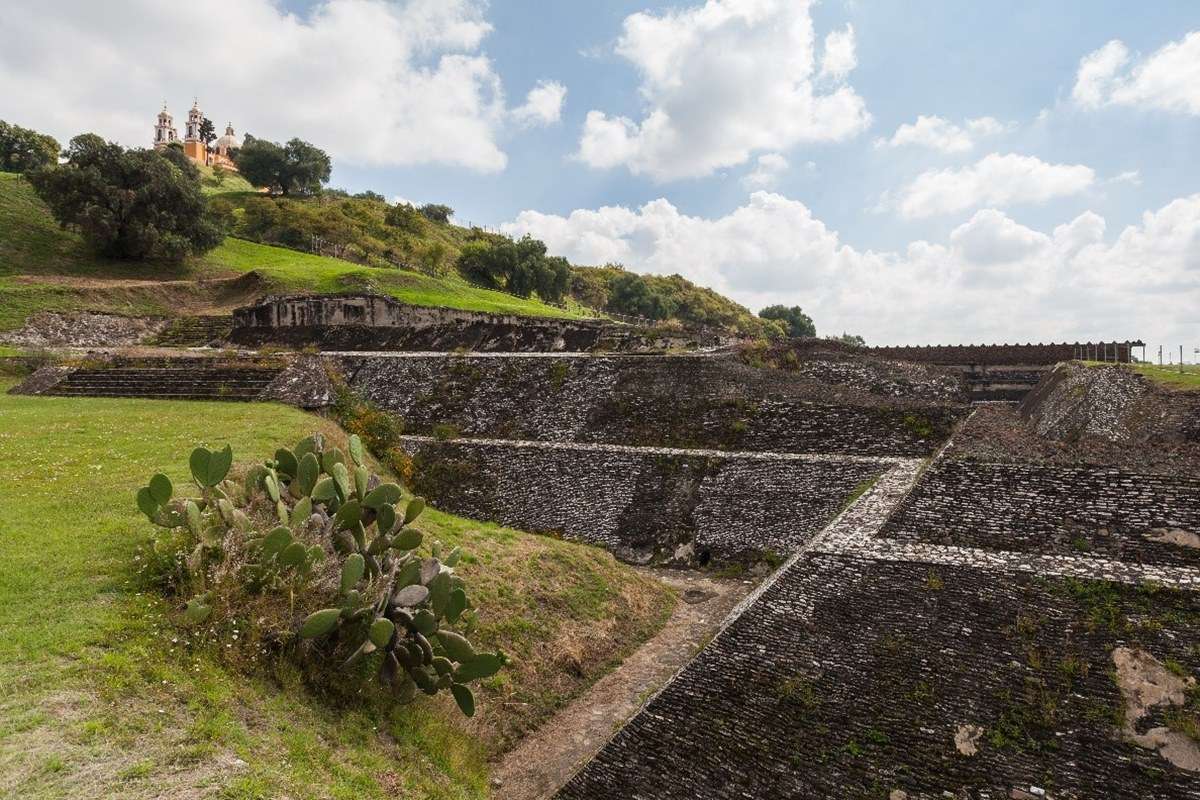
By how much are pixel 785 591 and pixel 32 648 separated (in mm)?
7558

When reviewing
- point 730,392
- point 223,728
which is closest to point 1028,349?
point 730,392

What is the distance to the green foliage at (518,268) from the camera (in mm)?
50406

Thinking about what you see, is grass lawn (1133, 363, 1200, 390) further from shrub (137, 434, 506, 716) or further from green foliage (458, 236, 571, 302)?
green foliage (458, 236, 571, 302)

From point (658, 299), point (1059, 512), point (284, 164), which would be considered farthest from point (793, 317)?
point (1059, 512)

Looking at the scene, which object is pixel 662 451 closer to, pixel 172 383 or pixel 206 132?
pixel 172 383

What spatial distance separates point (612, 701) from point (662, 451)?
7284mm

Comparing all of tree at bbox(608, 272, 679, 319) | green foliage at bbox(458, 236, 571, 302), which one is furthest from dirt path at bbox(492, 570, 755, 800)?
tree at bbox(608, 272, 679, 319)

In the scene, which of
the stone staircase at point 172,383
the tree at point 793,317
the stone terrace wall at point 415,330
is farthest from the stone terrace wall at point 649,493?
the tree at point 793,317

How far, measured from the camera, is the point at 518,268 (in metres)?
50.2

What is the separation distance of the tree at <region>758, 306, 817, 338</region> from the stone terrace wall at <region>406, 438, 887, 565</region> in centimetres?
7970

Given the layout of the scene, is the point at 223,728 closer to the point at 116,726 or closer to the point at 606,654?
the point at 116,726

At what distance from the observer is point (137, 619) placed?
19.0 feet

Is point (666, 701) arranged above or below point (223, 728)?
below

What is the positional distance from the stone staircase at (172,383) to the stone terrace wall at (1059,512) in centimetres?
1610
